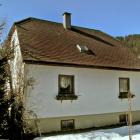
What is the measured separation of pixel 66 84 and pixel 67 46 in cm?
326

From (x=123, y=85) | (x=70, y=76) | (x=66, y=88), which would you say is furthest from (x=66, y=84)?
(x=123, y=85)

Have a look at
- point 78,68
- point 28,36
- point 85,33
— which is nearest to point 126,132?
point 78,68

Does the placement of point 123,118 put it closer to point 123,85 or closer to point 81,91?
point 123,85

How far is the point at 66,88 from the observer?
17938mm

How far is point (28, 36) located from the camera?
63.0ft

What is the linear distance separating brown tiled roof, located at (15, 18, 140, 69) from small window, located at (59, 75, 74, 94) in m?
0.89

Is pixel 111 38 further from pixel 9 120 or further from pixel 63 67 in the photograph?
pixel 9 120

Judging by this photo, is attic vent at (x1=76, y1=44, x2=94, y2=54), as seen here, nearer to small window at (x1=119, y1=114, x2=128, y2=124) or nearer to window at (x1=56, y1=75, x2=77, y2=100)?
window at (x1=56, y1=75, x2=77, y2=100)

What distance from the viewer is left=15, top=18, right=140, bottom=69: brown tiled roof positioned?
17.9 metres

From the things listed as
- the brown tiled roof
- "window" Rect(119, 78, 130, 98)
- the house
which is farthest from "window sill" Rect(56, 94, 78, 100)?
"window" Rect(119, 78, 130, 98)

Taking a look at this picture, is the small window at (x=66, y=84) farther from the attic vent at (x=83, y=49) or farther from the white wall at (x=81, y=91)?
the attic vent at (x=83, y=49)

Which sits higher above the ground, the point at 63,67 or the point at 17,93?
the point at 63,67

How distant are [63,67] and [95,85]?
8.81 ft

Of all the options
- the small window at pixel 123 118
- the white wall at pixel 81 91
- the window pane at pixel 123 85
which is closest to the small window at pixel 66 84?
the white wall at pixel 81 91
